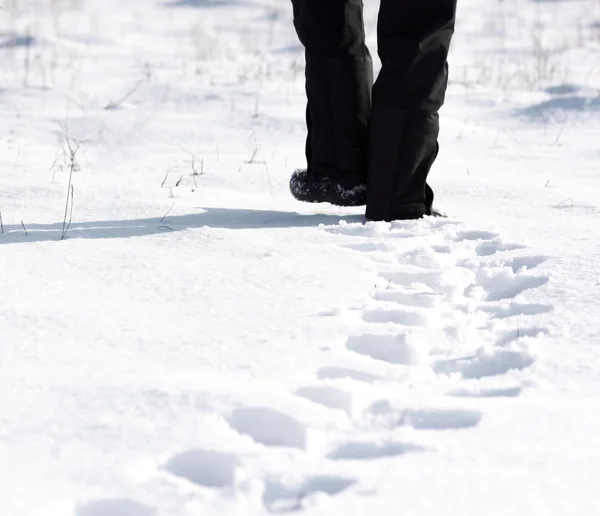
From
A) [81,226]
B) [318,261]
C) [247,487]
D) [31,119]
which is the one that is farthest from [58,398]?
[31,119]

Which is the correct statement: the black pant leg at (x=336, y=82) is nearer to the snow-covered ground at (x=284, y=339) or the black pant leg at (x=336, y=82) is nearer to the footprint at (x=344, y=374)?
the snow-covered ground at (x=284, y=339)

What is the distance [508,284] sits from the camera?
1.92 meters

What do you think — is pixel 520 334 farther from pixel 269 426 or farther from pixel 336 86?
pixel 336 86

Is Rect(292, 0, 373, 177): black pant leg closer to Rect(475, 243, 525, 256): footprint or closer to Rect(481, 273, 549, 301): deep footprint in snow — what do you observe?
Rect(475, 243, 525, 256): footprint

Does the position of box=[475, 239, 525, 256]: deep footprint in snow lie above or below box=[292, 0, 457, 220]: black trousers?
below

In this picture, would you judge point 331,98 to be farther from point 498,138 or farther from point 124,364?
point 498,138

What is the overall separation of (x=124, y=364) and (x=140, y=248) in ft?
2.57

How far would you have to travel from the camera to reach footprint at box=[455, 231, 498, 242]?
90.7 inches

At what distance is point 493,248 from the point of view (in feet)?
7.18

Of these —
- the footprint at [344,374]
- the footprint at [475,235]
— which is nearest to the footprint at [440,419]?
the footprint at [344,374]

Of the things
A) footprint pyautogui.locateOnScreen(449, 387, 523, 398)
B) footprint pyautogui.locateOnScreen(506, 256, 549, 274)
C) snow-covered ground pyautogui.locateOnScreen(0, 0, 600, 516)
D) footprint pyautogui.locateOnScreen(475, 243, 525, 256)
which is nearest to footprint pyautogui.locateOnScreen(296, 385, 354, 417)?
snow-covered ground pyautogui.locateOnScreen(0, 0, 600, 516)

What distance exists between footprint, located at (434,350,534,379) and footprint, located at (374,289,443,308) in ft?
1.02

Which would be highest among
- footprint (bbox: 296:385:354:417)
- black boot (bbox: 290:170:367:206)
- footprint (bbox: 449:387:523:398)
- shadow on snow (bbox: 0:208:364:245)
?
black boot (bbox: 290:170:367:206)

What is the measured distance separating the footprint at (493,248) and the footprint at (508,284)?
0.21 m
